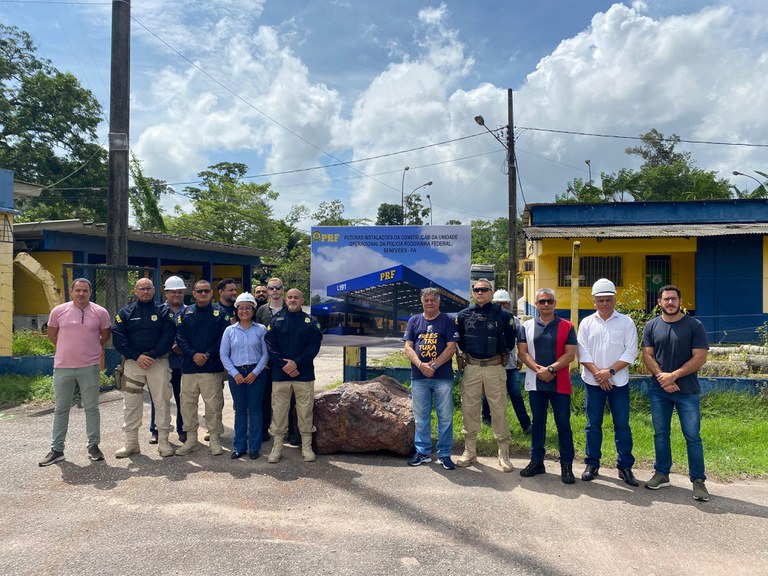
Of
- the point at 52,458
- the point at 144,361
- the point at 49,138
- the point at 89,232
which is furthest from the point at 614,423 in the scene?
the point at 49,138

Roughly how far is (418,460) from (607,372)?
1.99 meters

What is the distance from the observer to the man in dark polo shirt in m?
4.78

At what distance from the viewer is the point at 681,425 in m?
4.62

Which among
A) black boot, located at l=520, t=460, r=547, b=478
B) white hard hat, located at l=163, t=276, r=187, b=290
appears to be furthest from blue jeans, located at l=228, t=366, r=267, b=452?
black boot, located at l=520, t=460, r=547, b=478

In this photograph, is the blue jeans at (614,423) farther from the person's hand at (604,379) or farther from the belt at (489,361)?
the belt at (489,361)

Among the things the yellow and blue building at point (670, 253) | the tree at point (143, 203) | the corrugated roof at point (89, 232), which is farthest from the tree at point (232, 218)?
the yellow and blue building at point (670, 253)

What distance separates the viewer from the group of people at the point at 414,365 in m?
4.75

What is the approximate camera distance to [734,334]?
1384cm

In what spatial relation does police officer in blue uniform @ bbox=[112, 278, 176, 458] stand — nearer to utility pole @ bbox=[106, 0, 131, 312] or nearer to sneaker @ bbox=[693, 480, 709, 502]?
utility pole @ bbox=[106, 0, 131, 312]

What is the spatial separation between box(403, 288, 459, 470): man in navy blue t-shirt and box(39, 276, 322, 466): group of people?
1.05m

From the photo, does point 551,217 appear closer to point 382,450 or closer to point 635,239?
point 635,239

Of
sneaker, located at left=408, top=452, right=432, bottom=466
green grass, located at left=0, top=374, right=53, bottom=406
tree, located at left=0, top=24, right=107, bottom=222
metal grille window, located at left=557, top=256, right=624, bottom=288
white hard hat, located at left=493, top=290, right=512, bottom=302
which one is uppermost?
tree, located at left=0, top=24, right=107, bottom=222

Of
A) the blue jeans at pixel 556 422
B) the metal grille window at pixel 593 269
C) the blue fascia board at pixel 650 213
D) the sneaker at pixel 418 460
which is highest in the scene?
the blue fascia board at pixel 650 213

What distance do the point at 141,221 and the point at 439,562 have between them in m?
23.7
